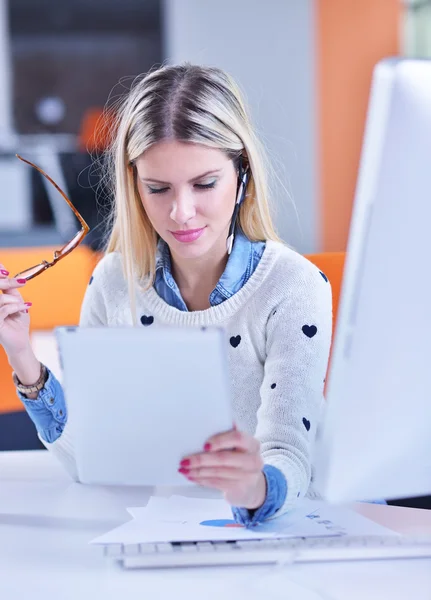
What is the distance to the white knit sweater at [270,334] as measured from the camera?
3.43 ft

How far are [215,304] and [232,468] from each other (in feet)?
1.66

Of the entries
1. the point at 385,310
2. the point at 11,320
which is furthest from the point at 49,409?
the point at 385,310

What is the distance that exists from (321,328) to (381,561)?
43 centimetres

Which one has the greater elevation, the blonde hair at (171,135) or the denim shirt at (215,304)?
the blonde hair at (171,135)

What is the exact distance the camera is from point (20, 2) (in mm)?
10039

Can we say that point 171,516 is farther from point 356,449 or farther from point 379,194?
point 379,194

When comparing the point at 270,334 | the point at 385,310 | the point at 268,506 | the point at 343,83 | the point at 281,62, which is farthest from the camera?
the point at 281,62

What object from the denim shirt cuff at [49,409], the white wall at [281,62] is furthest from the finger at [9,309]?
the white wall at [281,62]

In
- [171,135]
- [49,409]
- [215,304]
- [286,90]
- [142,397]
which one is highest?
[171,135]

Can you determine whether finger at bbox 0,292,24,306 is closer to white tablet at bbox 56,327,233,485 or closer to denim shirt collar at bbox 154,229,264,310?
denim shirt collar at bbox 154,229,264,310

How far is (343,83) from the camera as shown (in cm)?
771

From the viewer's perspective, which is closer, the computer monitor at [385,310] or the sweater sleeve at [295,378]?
the computer monitor at [385,310]

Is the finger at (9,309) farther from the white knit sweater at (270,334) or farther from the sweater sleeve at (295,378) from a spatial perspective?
the sweater sleeve at (295,378)

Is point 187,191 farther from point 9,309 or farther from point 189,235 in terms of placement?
point 9,309
